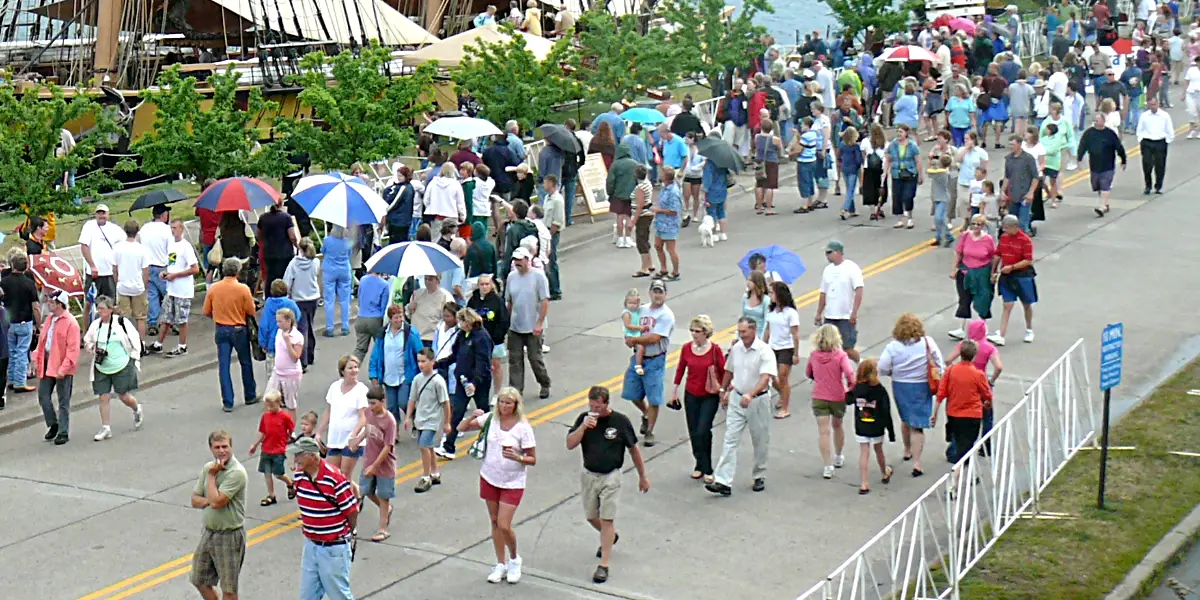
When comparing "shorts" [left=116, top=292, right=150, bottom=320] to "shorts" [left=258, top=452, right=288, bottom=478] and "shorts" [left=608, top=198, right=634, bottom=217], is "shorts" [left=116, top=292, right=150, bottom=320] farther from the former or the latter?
"shorts" [left=608, top=198, right=634, bottom=217]

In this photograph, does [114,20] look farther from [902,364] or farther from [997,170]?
[902,364]

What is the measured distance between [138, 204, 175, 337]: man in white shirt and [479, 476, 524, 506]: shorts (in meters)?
8.51

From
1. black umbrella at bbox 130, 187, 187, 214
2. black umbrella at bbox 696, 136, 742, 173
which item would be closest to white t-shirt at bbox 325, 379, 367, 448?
black umbrella at bbox 130, 187, 187, 214

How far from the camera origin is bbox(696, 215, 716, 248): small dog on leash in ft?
80.5

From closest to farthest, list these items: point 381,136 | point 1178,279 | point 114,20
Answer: point 1178,279 < point 381,136 < point 114,20

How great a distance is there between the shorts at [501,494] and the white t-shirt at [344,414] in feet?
5.64

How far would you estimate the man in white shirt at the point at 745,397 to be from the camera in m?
14.7

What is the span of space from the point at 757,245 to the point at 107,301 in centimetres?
1073

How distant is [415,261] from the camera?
16984 mm

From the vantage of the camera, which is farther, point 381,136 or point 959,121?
point 959,121

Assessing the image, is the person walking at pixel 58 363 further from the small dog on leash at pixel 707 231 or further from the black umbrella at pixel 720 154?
the small dog on leash at pixel 707 231

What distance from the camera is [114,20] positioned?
120ft

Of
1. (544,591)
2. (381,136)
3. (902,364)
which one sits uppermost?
(381,136)

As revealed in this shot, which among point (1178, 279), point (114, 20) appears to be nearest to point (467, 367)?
point (1178, 279)
